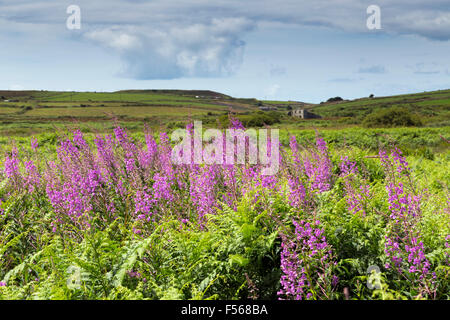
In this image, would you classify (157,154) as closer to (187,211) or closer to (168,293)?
(187,211)

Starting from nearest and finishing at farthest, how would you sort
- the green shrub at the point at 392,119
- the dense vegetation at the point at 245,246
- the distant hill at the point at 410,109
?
the dense vegetation at the point at 245,246 → the green shrub at the point at 392,119 → the distant hill at the point at 410,109

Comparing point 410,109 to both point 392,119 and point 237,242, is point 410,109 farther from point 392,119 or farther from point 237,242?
point 237,242

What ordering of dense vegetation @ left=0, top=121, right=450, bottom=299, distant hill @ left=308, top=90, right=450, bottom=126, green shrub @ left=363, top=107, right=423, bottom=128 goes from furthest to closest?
distant hill @ left=308, top=90, right=450, bottom=126
green shrub @ left=363, top=107, right=423, bottom=128
dense vegetation @ left=0, top=121, right=450, bottom=299

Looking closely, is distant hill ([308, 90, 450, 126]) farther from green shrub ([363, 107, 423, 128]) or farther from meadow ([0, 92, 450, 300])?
meadow ([0, 92, 450, 300])

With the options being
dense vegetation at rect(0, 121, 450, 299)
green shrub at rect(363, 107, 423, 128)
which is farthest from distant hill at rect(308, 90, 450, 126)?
dense vegetation at rect(0, 121, 450, 299)

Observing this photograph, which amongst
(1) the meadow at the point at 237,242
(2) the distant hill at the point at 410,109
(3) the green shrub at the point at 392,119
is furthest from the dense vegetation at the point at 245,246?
(2) the distant hill at the point at 410,109

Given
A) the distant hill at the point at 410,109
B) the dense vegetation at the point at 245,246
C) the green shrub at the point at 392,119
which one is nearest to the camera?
the dense vegetation at the point at 245,246

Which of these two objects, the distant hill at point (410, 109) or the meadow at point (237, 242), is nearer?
the meadow at point (237, 242)

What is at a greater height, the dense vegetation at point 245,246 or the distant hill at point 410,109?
the distant hill at point 410,109

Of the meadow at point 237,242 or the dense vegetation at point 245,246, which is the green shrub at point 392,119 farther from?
the dense vegetation at point 245,246

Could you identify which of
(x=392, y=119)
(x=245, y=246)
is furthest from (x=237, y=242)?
(x=392, y=119)

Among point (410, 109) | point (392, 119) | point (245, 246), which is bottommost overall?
point (245, 246)

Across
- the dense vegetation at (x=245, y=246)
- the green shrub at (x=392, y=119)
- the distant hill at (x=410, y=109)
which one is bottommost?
the dense vegetation at (x=245, y=246)
